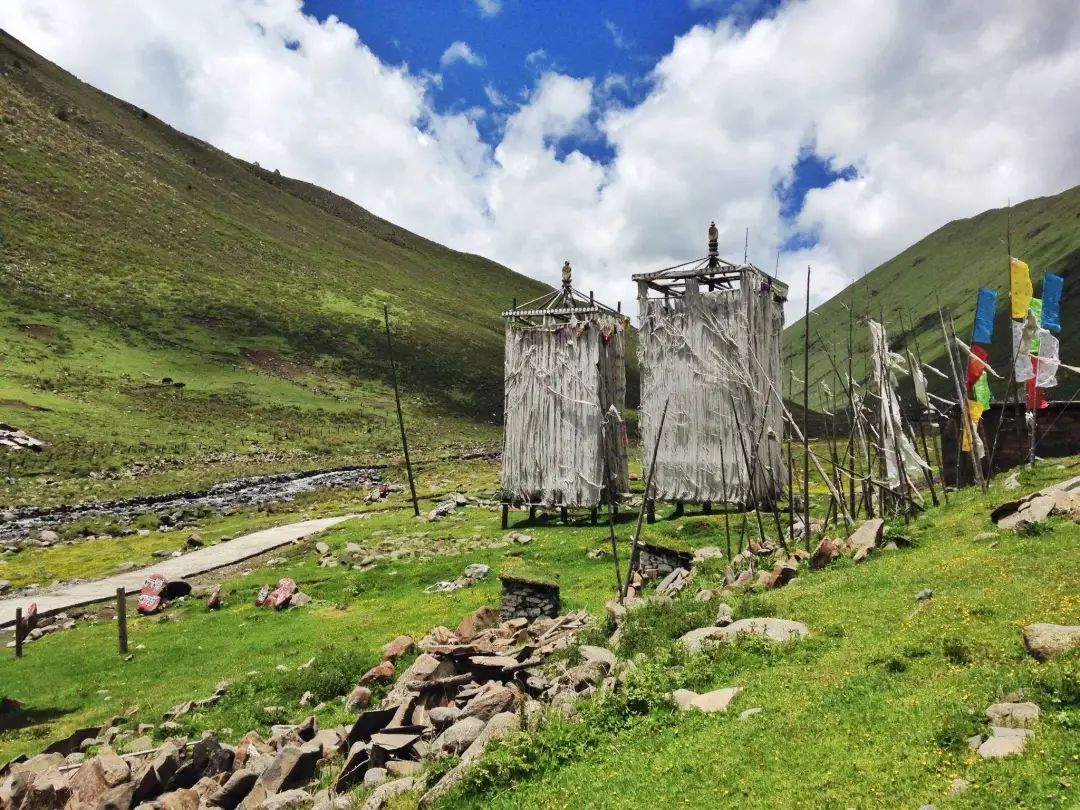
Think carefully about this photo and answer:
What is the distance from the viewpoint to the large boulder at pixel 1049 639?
7.51 metres

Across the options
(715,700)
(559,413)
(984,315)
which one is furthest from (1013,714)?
(559,413)

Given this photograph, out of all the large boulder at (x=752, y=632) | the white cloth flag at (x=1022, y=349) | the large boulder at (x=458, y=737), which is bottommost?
the large boulder at (x=458, y=737)

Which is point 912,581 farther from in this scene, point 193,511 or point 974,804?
point 193,511

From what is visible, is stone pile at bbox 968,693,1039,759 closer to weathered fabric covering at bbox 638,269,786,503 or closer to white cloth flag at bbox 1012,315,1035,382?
white cloth flag at bbox 1012,315,1035,382

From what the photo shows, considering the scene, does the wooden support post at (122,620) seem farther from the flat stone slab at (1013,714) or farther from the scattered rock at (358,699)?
the flat stone slab at (1013,714)

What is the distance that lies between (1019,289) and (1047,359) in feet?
7.01

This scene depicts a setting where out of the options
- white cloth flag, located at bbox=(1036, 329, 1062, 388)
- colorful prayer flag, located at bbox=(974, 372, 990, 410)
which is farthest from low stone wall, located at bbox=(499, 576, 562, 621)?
white cloth flag, located at bbox=(1036, 329, 1062, 388)

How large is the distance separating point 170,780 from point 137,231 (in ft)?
345

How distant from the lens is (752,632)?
10430 mm

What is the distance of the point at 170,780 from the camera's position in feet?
36.3

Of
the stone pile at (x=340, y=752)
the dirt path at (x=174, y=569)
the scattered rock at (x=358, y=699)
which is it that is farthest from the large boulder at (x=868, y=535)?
the dirt path at (x=174, y=569)

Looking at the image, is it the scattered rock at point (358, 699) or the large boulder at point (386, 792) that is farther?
the scattered rock at point (358, 699)

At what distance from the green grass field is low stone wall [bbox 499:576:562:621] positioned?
1.74 m

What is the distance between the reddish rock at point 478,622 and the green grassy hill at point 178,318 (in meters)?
39.3
